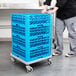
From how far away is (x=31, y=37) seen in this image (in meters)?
1.99

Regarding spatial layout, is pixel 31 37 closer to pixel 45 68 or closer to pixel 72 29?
pixel 45 68

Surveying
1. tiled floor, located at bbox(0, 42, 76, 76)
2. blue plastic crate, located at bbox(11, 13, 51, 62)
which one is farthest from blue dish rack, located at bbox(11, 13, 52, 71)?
tiled floor, located at bbox(0, 42, 76, 76)

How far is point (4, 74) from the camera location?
1987mm

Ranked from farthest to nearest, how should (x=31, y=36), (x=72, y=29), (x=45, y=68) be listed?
(x=72, y=29)
(x=45, y=68)
(x=31, y=36)

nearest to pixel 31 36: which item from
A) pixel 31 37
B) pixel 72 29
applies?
pixel 31 37

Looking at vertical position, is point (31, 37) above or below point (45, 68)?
above

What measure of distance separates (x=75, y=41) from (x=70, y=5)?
2.21 feet

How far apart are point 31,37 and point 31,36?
0.01m

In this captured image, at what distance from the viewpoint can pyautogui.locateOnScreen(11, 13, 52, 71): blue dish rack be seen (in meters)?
→ 1.96

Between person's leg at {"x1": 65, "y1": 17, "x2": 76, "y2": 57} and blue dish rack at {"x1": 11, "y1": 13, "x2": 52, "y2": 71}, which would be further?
person's leg at {"x1": 65, "y1": 17, "x2": 76, "y2": 57}

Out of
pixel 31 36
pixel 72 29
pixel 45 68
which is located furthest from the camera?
pixel 72 29

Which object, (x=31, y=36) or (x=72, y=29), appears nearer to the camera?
(x=31, y=36)

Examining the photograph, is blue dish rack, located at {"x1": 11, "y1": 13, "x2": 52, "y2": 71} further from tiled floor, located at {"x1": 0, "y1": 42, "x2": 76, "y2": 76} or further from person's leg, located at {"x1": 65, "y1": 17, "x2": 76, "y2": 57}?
person's leg, located at {"x1": 65, "y1": 17, "x2": 76, "y2": 57}

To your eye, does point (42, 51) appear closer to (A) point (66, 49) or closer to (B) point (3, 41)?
(A) point (66, 49)
